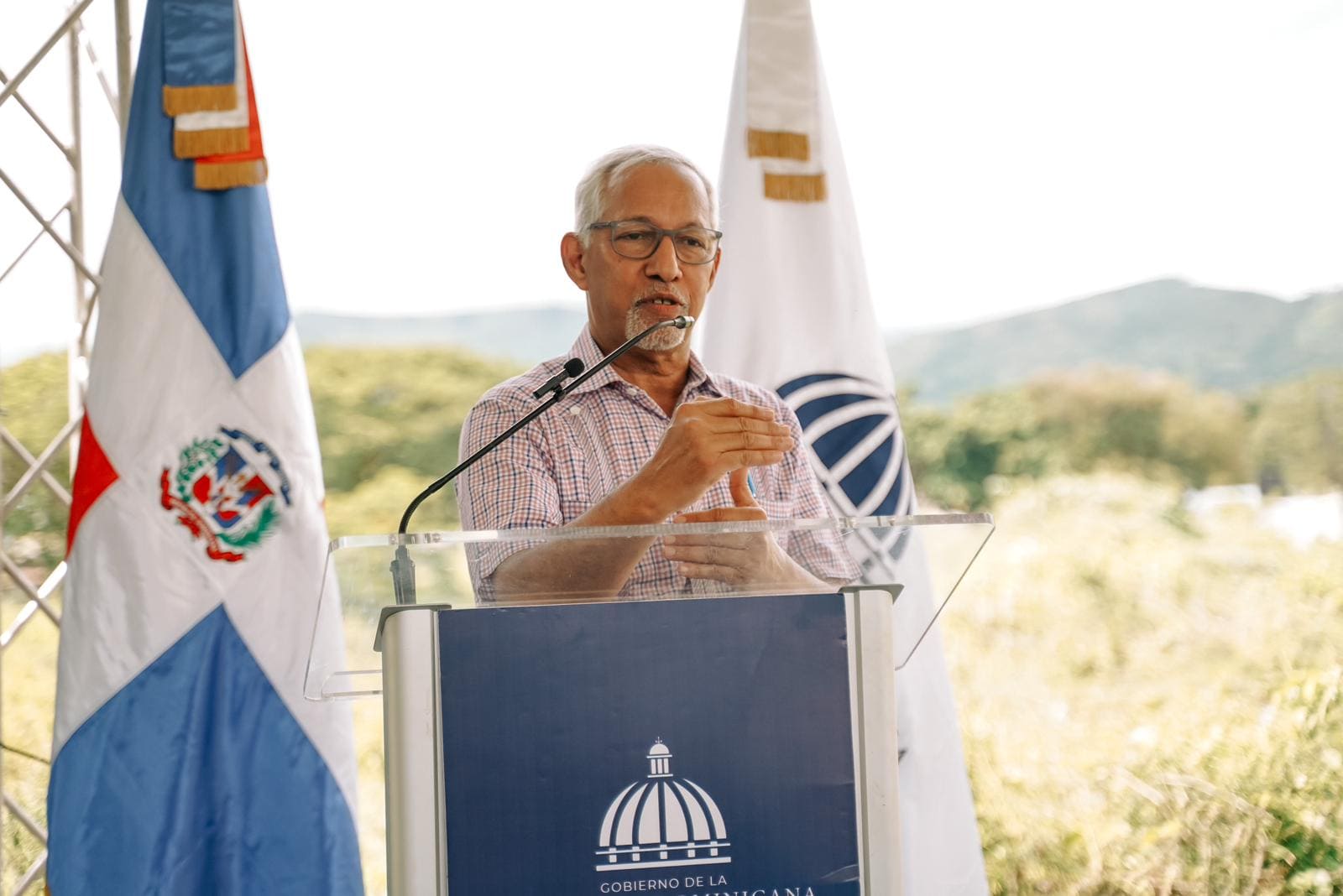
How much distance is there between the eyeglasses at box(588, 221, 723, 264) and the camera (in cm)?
202

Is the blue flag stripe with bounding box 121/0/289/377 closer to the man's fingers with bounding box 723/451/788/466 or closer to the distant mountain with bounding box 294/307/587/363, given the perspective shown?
the man's fingers with bounding box 723/451/788/466

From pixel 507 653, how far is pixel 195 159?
194 cm

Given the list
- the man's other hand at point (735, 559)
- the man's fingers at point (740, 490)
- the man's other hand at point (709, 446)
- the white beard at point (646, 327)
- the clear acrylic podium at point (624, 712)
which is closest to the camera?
the clear acrylic podium at point (624, 712)

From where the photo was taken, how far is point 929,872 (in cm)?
281

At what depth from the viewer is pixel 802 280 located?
10.1ft

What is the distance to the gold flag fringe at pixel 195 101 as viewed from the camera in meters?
2.62

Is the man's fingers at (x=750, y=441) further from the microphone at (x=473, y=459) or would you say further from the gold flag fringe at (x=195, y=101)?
the gold flag fringe at (x=195, y=101)

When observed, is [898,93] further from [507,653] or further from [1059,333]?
[507,653]

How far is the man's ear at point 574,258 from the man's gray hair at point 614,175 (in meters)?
0.03

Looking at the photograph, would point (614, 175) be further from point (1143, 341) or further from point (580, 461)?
point (1143, 341)

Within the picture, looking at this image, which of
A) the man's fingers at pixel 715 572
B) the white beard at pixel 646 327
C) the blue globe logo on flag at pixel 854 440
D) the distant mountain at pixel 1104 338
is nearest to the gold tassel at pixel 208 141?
the white beard at pixel 646 327

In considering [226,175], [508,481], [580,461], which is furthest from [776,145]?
[508,481]

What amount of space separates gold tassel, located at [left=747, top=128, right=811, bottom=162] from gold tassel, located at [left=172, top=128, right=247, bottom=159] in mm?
1202

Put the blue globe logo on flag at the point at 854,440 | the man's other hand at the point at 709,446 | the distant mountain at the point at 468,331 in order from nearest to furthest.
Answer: the man's other hand at the point at 709,446, the blue globe logo on flag at the point at 854,440, the distant mountain at the point at 468,331
